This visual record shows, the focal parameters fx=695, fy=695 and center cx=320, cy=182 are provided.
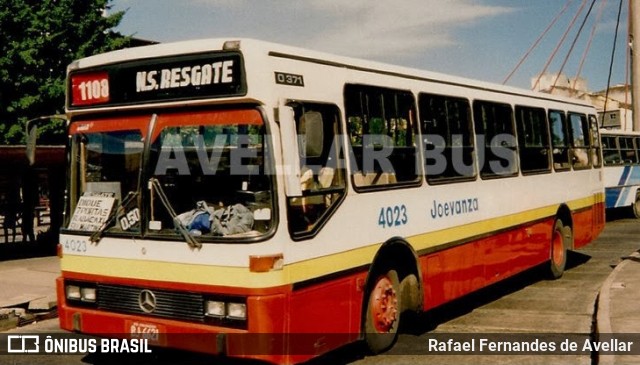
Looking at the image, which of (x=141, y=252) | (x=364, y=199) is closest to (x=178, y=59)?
(x=141, y=252)

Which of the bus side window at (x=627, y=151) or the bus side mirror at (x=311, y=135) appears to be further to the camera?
the bus side window at (x=627, y=151)

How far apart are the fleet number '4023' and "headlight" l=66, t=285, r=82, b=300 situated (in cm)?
290

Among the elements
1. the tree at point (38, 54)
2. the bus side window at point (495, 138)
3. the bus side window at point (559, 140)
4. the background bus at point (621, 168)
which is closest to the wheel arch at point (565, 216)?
the bus side window at point (559, 140)

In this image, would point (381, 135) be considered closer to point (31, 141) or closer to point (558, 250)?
point (31, 141)

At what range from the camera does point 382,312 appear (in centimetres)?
693

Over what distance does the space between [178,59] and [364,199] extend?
215 centimetres

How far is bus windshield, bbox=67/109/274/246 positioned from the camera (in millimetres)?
5527

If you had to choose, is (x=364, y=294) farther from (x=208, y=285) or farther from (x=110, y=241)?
(x=110, y=241)

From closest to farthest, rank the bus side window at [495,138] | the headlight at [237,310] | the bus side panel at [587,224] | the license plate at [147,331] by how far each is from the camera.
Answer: the headlight at [237,310], the license plate at [147,331], the bus side window at [495,138], the bus side panel at [587,224]

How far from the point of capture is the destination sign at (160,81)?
5.52 metres

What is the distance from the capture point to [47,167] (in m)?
16.0

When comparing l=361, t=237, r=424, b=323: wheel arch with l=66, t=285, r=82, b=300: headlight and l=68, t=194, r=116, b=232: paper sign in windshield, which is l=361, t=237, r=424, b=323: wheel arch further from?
l=66, t=285, r=82, b=300: headlight

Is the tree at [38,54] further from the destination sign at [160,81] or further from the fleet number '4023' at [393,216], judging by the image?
the fleet number '4023' at [393,216]

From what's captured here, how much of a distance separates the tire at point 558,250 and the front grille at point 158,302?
770cm
